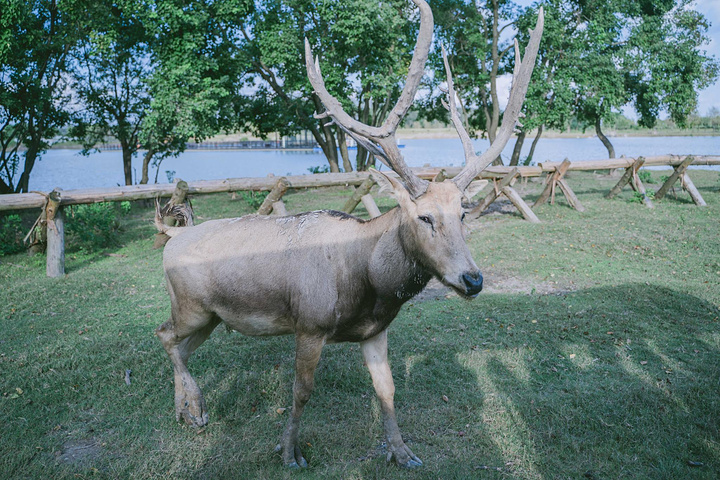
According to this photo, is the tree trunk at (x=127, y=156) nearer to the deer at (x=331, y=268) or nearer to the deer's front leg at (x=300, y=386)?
the deer at (x=331, y=268)

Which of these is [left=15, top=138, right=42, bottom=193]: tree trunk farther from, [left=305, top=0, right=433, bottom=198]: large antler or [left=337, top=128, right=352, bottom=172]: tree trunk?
[left=305, top=0, right=433, bottom=198]: large antler

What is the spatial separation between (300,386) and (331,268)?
0.94m

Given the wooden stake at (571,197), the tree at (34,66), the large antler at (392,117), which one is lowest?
the wooden stake at (571,197)

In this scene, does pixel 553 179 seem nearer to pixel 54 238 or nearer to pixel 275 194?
pixel 275 194

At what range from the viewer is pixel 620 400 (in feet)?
15.2

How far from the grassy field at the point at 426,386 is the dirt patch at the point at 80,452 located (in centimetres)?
1

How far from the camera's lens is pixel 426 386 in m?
4.99

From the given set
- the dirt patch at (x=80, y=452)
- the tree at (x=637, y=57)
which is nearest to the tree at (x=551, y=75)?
the tree at (x=637, y=57)

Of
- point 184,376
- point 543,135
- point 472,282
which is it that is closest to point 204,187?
point 184,376

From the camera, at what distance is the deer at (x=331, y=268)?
3508 millimetres

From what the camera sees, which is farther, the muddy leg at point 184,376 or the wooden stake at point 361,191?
the wooden stake at point 361,191

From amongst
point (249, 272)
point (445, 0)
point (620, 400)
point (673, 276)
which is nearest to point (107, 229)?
point (249, 272)

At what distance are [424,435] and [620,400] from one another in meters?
1.91

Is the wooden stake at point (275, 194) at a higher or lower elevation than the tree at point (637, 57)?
lower
